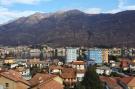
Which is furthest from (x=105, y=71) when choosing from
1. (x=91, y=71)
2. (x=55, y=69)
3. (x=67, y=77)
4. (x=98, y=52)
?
(x=98, y=52)

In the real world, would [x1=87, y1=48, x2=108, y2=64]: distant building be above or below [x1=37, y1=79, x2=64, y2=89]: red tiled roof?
below

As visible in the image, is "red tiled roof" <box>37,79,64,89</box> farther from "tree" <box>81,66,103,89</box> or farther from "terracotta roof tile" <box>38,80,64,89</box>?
"tree" <box>81,66,103,89</box>

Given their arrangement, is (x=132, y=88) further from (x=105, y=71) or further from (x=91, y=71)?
(x=105, y=71)

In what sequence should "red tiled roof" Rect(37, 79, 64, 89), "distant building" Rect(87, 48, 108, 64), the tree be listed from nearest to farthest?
"red tiled roof" Rect(37, 79, 64, 89)
the tree
"distant building" Rect(87, 48, 108, 64)

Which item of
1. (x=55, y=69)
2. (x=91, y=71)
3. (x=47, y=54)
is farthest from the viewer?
(x=47, y=54)

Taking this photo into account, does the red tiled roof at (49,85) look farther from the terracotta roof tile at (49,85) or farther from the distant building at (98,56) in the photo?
the distant building at (98,56)

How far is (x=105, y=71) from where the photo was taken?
241ft

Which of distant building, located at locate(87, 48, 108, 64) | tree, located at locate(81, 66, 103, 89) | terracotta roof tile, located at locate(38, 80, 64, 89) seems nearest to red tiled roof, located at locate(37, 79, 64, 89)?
terracotta roof tile, located at locate(38, 80, 64, 89)

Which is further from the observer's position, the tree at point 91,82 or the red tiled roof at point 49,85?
the tree at point 91,82

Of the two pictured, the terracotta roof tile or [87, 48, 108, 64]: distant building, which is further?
[87, 48, 108, 64]: distant building

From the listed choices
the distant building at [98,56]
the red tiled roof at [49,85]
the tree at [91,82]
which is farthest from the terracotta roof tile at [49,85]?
the distant building at [98,56]

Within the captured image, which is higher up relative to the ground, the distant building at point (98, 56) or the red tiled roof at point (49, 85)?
the red tiled roof at point (49, 85)

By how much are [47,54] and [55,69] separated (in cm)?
9766

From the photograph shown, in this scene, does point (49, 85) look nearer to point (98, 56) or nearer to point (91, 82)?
point (91, 82)
